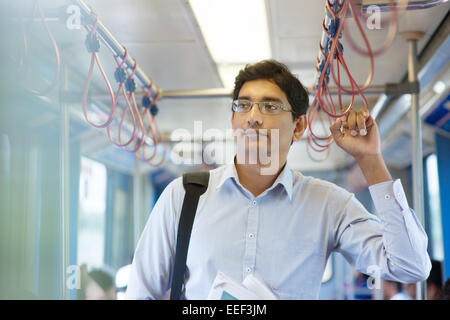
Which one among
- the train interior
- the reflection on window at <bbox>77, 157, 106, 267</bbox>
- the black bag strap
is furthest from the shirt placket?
the reflection on window at <bbox>77, 157, 106, 267</bbox>

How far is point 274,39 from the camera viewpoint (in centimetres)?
226

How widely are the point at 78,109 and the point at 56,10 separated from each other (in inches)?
61.1

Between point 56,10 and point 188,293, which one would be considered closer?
point 188,293

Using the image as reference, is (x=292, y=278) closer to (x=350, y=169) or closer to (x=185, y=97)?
(x=185, y=97)

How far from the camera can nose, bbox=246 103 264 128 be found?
4.10 feet

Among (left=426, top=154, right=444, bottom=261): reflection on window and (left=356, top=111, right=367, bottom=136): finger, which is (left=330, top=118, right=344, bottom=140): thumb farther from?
(left=426, top=154, right=444, bottom=261): reflection on window

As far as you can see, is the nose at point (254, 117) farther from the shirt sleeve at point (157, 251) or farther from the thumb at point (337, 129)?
the shirt sleeve at point (157, 251)

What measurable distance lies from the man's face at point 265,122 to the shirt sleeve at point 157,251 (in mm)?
269

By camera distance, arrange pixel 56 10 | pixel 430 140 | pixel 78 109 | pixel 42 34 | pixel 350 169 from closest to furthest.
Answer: pixel 56 10 < pixel 42 34 < pixel 78 109 < pixel 430 140 < pixel 350 169

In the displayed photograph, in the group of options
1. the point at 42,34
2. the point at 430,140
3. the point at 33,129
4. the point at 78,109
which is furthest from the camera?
the point at 430,140

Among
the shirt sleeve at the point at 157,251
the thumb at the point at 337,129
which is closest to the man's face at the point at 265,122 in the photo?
the thumb at the point at 337,129

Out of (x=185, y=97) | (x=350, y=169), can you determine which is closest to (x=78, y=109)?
(x=185, y=97)

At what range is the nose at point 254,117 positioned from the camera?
49.3 inches

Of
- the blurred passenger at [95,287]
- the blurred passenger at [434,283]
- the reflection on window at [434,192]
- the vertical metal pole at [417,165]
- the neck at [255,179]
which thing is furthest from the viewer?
the reflection on window at [434,192]
